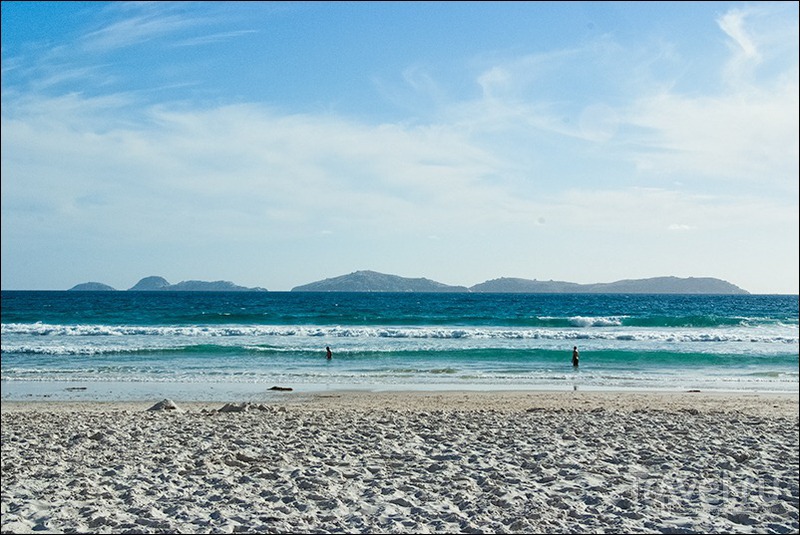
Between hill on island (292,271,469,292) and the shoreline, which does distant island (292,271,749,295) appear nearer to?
hill on island (292,271,469,292)

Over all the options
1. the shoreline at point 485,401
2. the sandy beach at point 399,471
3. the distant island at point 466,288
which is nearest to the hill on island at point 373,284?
the distant island at point 466,288

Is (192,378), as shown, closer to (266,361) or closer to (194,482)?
(266,361)

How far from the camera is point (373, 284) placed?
162 m

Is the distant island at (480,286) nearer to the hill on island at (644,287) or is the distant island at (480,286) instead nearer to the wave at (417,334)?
the hill on island at (644,287)

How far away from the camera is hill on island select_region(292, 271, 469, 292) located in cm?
15874

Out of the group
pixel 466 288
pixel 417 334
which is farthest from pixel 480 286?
pixel 417 334

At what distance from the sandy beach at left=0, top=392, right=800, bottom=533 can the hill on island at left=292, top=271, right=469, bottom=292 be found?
144 metres

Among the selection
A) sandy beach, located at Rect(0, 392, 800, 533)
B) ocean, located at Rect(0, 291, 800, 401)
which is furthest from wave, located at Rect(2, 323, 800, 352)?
sandy beach, located at Rect(0, 392, 800, 533)

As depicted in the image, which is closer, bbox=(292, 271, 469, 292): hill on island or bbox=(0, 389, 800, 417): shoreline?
bbox=(0, 389, 800, 417): shoreline

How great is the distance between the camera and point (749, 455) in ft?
26.8

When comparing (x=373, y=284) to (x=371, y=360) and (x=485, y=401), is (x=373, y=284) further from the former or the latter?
(x=485, y=401)

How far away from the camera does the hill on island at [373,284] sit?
15874cm

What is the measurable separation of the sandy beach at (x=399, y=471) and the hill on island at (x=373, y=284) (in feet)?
474

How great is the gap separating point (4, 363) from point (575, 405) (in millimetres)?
19085
